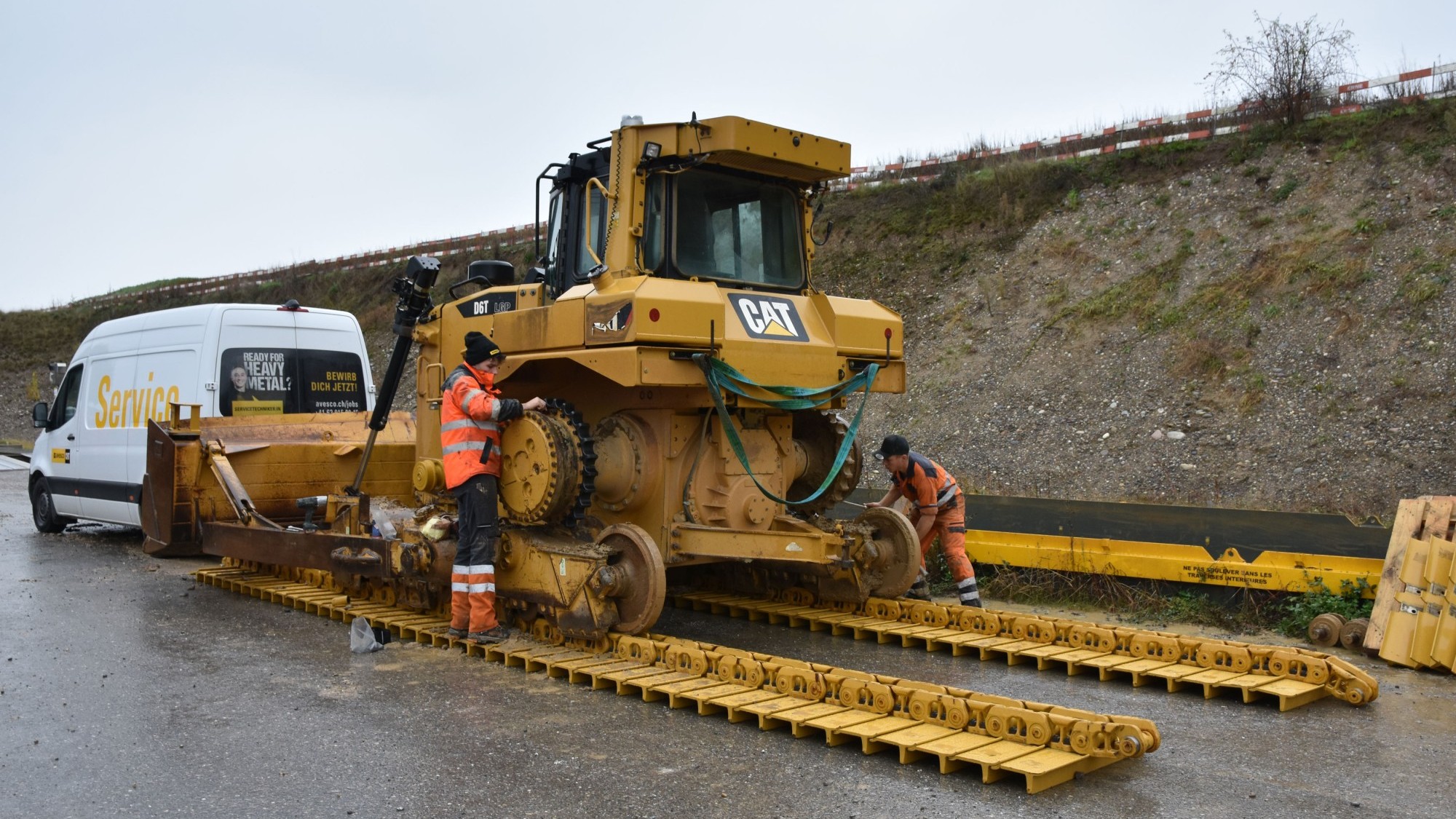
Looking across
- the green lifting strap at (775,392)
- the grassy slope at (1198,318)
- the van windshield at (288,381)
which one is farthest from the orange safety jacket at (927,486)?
the van windshield at (288,381)

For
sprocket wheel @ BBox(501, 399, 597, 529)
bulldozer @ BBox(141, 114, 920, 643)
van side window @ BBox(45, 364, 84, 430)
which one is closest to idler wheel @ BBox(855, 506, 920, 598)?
bulldozer @ BBox(141, 114, 920, 643)

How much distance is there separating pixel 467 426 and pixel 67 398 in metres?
8.44

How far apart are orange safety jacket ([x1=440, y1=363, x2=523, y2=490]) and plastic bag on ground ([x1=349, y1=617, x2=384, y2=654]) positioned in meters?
1.09

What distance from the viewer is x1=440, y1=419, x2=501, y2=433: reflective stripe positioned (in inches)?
293

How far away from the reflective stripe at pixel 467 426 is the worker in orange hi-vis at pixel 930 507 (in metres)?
2.97

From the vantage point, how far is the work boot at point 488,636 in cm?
740

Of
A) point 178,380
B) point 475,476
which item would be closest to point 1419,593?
point 475,476

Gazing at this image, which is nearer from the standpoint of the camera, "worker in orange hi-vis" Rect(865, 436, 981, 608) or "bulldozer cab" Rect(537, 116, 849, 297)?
"bulldozer cab" Rect(537, 116, 849, 297)

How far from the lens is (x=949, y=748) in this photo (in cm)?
505

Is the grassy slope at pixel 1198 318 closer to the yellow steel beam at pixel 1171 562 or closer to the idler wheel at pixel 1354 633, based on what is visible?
the yellow steel beam at pixel 1171 562

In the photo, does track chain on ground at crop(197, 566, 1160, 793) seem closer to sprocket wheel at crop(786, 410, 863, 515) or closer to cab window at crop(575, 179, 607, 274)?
sprocket wheel at crop(786, 410, 863, 515)

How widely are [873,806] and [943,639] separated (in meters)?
3.01

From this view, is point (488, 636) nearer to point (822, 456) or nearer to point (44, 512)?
point (822, 456)

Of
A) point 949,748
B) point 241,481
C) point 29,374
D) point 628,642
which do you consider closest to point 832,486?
point 628,642
